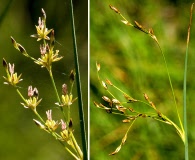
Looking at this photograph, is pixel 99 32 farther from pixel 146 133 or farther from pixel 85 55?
pixel 146 133

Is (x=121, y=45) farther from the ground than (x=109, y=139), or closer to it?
farther from the ground

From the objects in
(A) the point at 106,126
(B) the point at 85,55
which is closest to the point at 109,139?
(A) the point at 106,126

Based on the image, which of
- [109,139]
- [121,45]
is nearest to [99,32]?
[121,45]
